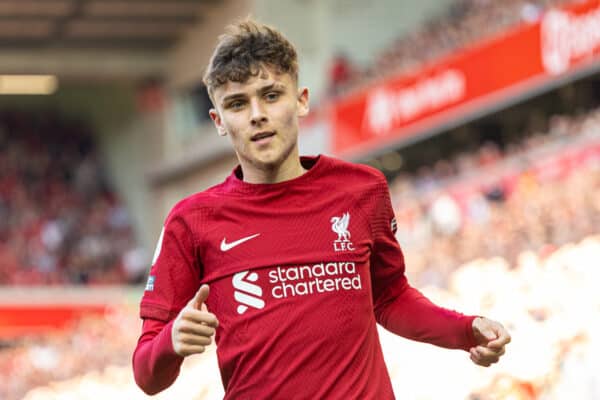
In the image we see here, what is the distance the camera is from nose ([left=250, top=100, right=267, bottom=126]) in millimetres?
3084

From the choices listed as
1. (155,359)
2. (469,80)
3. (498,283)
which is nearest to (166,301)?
(155,359)

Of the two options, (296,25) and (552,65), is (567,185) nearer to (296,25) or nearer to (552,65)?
(552,65)

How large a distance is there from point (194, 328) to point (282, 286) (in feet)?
1.18

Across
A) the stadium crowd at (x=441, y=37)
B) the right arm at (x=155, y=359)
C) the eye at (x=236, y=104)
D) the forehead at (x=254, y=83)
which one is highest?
the stadium crowd at (x=441, y=37)

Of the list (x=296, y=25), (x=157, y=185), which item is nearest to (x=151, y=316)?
(x=296, y=25)

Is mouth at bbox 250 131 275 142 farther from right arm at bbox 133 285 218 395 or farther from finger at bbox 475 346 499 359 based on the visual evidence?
finger at bbox 475 346 499 359

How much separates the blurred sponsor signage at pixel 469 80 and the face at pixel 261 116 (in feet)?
50.8

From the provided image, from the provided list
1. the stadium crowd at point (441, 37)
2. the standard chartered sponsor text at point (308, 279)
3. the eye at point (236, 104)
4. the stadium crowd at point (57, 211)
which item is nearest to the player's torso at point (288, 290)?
the standard chartered sponsor text at point (308, 279)

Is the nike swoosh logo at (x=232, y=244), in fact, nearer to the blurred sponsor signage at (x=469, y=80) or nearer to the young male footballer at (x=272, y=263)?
the young male footballer at (x=272, y=263)

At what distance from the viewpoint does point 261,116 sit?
3084 millimetres

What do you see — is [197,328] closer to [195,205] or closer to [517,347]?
[195,205]

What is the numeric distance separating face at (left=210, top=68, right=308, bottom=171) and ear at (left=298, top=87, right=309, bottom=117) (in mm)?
95

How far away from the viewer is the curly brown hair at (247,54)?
3104 mm

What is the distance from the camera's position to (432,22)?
26.6 metres
